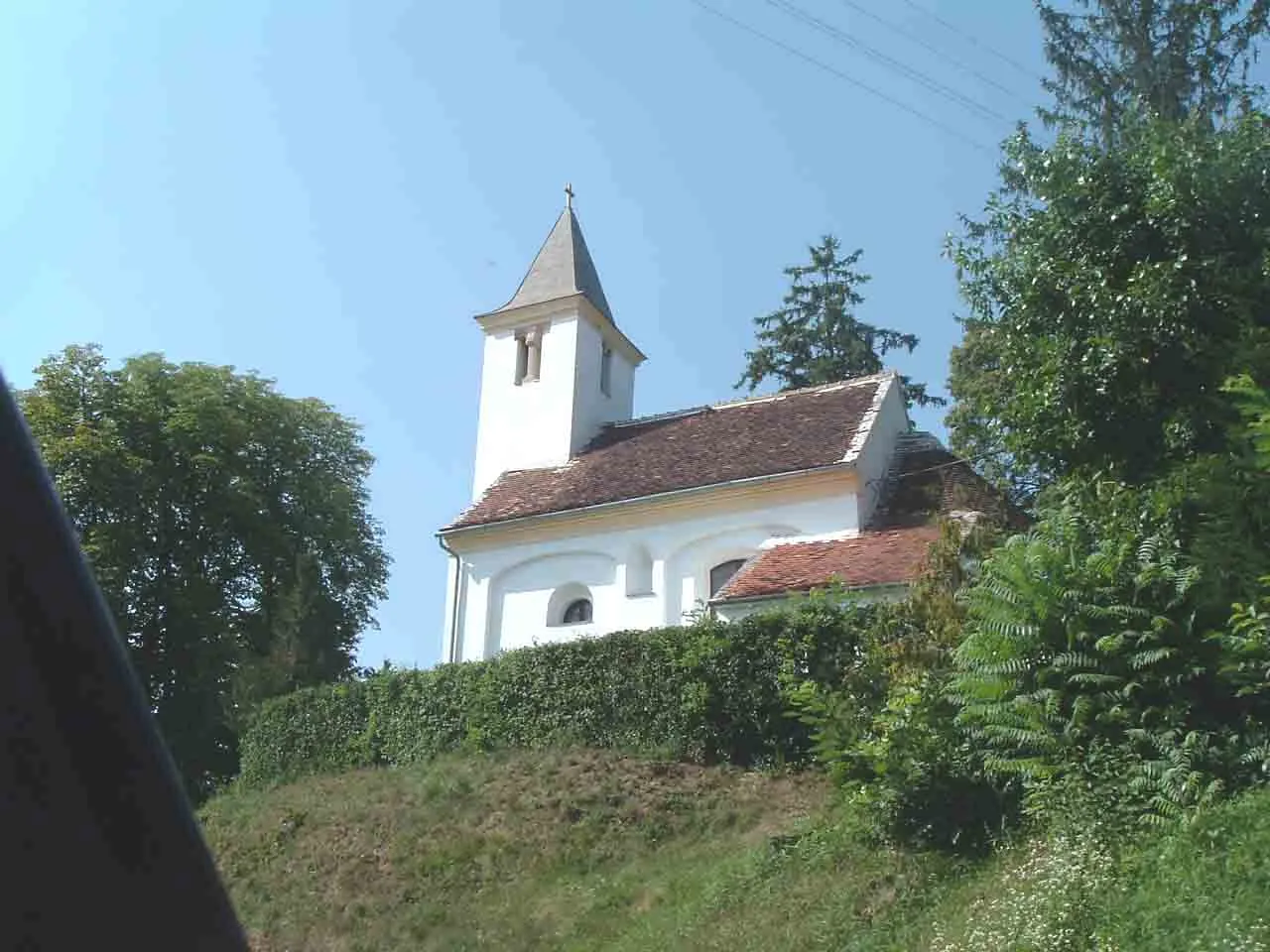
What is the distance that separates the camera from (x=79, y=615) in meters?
2.79

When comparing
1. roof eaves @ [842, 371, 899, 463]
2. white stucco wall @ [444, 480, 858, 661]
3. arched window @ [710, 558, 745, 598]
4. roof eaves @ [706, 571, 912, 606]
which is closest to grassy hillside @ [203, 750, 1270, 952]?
roof eaves @ [706, 571, 912, 606]

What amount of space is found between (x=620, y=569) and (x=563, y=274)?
11.0 m

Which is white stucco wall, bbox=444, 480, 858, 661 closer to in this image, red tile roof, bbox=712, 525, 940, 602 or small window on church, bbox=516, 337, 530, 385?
red tile roof, bbox=712, 525, 940, 602

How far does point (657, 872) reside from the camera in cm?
1606

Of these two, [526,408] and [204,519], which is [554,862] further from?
[204,519]

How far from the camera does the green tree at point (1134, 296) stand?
15.3 m

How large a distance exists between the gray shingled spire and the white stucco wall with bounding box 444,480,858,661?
824cm

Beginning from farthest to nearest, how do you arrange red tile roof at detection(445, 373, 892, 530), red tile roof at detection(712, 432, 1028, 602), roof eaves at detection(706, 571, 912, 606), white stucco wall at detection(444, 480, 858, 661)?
red tile roof at detection(445, 373, 892, 530), white stucco wall at detection(444, 480, 858, 661), red tile roof at detection(712, 432, 1028, 602), roof eaves at detection(706, 571, 912, 606)

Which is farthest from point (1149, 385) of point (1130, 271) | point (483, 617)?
point (483, 617)

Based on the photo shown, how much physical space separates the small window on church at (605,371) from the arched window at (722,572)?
333 inches

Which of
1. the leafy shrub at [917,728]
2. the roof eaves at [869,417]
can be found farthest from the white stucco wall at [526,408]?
the leafy shrub at [917,728]

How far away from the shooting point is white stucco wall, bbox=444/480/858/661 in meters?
27.3

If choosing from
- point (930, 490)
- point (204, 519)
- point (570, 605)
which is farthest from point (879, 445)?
point (204, 519)

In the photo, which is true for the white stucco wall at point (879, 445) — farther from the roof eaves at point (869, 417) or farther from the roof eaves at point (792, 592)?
the roof eaves at point (792, 592)
